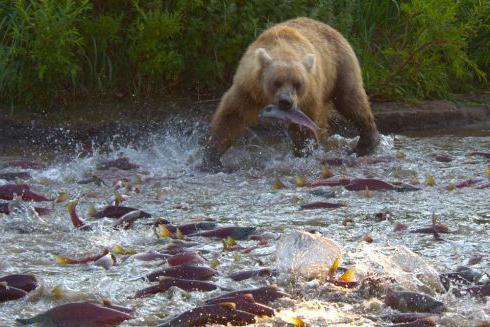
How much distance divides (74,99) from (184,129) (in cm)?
92

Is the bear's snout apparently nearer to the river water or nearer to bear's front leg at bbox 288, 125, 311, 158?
the river water

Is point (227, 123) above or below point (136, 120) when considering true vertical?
above

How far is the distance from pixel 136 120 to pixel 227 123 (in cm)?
108

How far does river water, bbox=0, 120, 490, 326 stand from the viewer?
13.0 ft

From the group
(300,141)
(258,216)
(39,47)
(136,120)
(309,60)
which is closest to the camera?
(258,216)

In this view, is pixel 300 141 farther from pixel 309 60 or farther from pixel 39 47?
pixel 39 47

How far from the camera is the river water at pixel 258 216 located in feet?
13.0

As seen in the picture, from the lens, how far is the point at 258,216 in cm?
555

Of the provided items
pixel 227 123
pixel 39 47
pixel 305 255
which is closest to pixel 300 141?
pixel 227 123

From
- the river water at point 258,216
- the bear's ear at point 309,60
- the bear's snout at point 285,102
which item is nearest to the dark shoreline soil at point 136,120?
the river water at point 258,216

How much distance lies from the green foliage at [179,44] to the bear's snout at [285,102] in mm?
1453

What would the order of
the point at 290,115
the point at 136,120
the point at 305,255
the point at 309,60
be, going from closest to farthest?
1. the point at 305,255
2. the point at 290,115
3. the point at 309,60
4. the point at 136,120

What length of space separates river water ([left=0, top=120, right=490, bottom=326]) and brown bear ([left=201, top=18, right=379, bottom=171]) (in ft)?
0.68

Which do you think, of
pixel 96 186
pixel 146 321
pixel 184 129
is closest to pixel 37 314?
pixel 146 321
